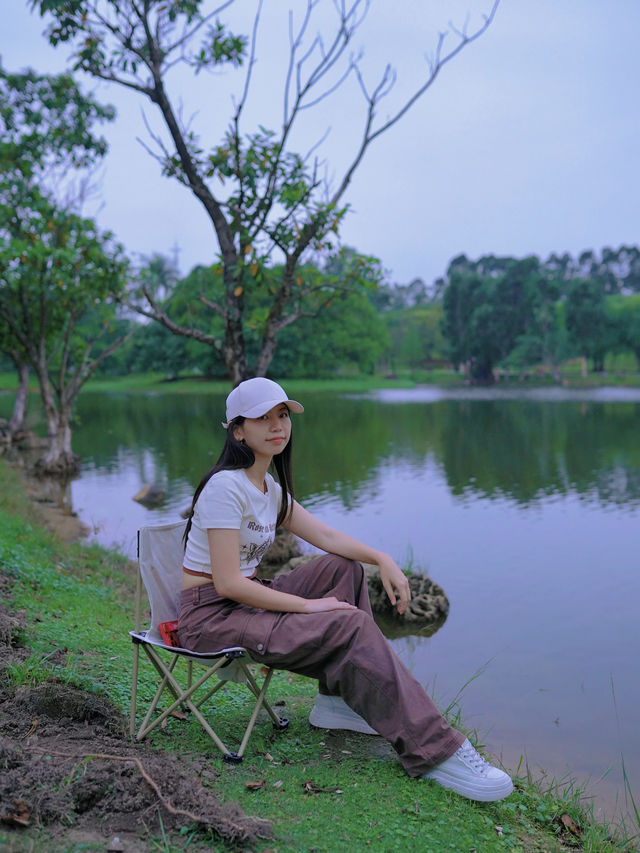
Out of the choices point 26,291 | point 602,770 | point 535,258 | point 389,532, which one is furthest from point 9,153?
point 535,258

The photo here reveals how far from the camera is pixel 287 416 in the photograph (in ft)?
11.7

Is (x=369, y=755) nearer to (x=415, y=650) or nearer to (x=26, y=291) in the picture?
(x=415, y=650)

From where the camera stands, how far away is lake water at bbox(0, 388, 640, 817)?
5.36 metres

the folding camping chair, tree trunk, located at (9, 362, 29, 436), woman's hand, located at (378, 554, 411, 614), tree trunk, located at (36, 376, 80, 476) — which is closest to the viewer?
the folding camping chair

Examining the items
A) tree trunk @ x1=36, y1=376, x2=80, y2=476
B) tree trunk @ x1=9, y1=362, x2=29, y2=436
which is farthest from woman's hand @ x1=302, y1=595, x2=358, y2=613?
tree trunk @ x1=9, y1=362, x2=29, y2=436

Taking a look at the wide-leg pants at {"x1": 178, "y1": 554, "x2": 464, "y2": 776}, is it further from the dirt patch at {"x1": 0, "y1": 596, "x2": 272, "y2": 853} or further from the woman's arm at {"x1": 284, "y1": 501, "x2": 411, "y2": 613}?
the dirt patch at {"x1": 0, "y1": 596, "x2": 272, "y2": 853}

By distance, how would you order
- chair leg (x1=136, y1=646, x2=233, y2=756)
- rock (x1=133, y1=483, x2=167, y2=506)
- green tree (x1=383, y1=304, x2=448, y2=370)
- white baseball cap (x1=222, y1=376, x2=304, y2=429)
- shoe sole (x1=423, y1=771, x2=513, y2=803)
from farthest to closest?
1. green tree (x1=383, y1=304, x2=448, y2=370)
2. rock (x1=133, y1=483, x2=167, y2=506)
3. white baseball cap (x1=222, y1=376, x2=304, y2=429)
4. chair leg (x1=136, y1=646, x2=233, y2=756)
5. shoe sole (x1=423, y1=771, x2=513, y2=803)

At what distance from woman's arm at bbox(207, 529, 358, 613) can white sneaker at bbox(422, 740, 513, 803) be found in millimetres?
683

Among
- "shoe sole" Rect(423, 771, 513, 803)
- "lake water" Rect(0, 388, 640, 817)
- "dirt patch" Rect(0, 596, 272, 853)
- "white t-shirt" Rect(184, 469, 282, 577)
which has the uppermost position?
"white t-shirt" Rect(184, 469, 282, 577)

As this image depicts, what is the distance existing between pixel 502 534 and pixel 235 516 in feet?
26.3

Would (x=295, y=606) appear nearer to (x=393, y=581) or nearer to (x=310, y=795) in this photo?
(x=393, y=581)

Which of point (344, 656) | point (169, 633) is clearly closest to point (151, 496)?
point (169, 633)

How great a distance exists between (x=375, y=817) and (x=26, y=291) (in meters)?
15.1

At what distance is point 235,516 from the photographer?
325cm
